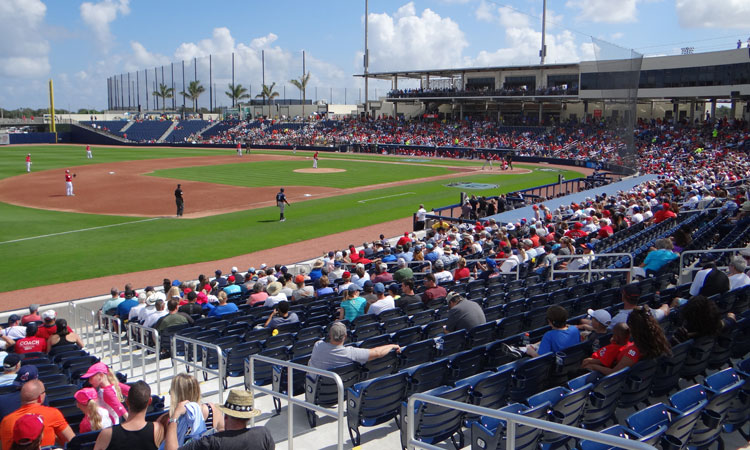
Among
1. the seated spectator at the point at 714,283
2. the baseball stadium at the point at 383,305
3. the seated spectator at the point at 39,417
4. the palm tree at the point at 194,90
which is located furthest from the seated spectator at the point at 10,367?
the palm tree at the point at 194,90

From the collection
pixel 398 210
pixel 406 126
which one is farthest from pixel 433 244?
pixel 406 126

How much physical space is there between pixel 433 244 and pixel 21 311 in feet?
37.4

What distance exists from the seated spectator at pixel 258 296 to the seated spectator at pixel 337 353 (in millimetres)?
5833

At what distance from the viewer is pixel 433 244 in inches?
720

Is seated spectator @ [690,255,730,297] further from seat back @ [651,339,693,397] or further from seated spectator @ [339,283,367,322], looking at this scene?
seated spectator @ [339,283,367,322]

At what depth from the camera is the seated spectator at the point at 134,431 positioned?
4.47m

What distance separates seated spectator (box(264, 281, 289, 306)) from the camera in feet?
38.3

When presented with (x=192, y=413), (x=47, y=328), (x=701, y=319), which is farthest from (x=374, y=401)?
(x=47, y=328)

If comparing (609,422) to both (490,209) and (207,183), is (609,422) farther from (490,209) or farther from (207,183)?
(207,183)

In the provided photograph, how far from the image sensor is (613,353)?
20.3 feet

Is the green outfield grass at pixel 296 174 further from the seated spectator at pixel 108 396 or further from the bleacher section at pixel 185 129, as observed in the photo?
the bleacher section at pixel 185 129

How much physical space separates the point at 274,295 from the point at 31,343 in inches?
174

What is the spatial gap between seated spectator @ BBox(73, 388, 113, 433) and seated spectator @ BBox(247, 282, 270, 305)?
6672 millimetres

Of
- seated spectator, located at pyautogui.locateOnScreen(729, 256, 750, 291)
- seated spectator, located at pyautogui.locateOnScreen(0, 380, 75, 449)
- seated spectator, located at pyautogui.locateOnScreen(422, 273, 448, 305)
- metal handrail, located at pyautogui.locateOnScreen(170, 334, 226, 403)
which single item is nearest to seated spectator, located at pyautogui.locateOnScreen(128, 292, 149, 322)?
metal handrail, located at pyautogui.locateOnScreen(170, 334, 226, 403)
